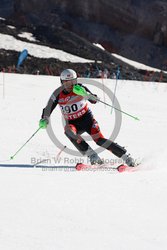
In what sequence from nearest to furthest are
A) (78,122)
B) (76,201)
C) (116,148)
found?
(76,201)
(116,148)
(78,122)

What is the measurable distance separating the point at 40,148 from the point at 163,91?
11.7 m

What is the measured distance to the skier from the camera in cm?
708

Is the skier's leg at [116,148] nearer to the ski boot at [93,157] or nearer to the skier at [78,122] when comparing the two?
the skier at [78,122]

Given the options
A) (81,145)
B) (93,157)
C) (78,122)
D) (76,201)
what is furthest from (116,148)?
(76,201)

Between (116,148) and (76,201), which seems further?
(116,148)

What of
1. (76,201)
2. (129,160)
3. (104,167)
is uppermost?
(76,201)

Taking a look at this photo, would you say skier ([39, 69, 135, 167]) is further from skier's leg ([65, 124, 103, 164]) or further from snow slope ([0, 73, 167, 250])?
snow slope ([0, 73, 167, 250])

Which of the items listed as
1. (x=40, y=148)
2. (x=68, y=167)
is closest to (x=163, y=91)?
(x=40, y=148)

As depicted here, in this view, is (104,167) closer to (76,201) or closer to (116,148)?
(116,148)

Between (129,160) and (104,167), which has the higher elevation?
(129,160)

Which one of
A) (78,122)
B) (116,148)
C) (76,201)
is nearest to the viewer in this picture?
(76,201)

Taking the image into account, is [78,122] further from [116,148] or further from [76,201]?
[76,201]

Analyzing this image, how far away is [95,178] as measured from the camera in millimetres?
6195

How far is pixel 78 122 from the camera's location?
287 inches
